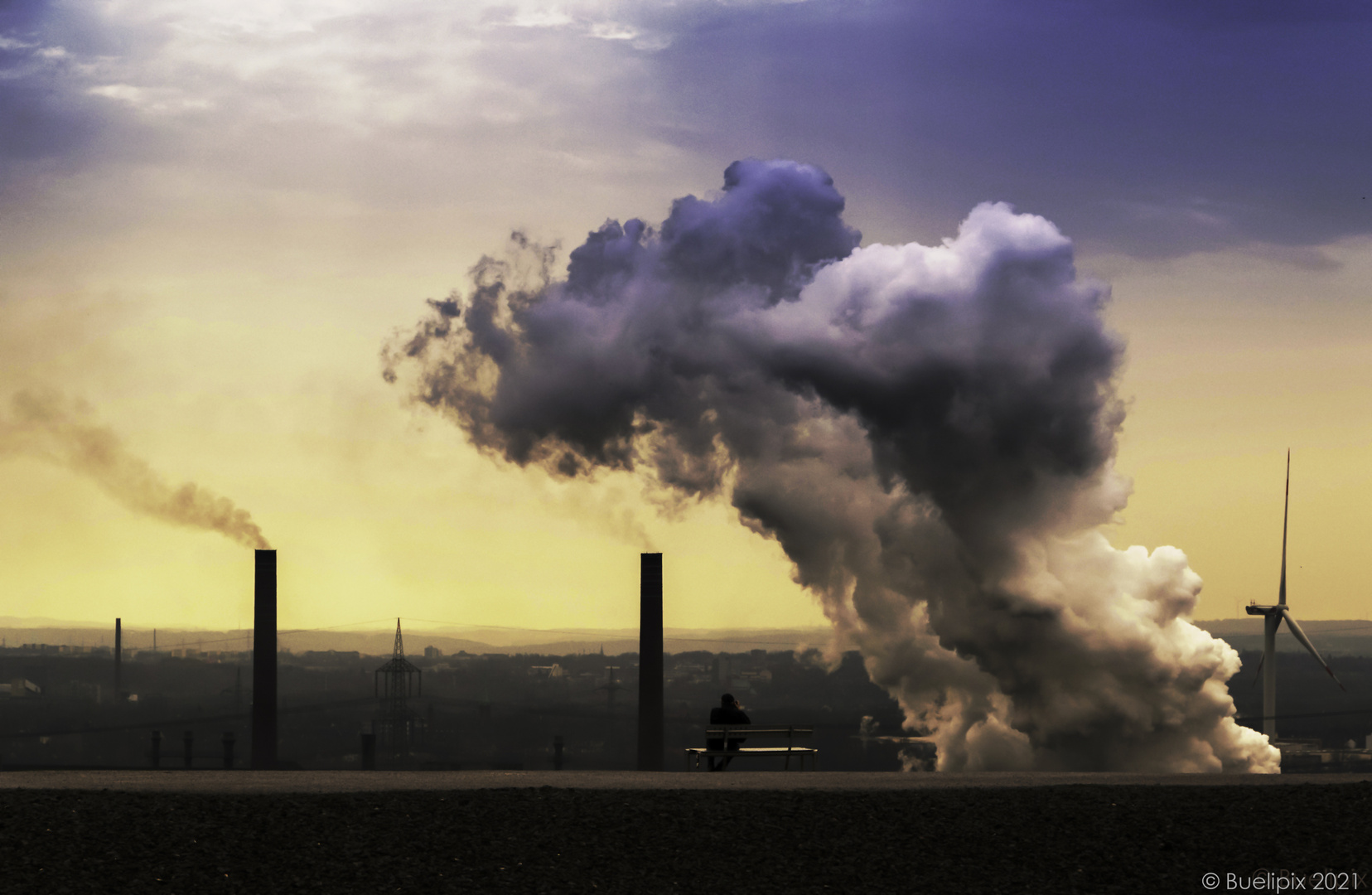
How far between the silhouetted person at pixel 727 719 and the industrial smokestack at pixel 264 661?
41.5 metres

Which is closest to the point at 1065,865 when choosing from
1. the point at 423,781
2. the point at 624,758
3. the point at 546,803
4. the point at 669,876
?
the point at 669,876

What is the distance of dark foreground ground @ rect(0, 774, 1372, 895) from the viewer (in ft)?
52.0

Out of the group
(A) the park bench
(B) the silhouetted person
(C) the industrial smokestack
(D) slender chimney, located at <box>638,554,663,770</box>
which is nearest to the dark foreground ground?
(A) the park bench

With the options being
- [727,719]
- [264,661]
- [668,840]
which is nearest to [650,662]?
[264,661]

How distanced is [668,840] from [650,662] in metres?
47.6

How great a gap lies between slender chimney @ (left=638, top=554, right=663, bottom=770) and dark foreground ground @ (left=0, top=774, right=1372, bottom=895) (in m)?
43.5

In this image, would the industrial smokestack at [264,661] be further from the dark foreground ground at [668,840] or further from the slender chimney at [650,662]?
the dark foreground ground at [668,840]

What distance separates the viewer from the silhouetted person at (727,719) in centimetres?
2780

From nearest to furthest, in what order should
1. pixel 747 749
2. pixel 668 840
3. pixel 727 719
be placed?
pixel 668 840 → pixel 747 749 → pixel 727 719

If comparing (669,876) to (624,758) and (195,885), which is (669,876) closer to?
(195,885)

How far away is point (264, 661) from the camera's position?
6594cm

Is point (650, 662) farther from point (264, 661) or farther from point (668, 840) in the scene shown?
point (668, 840)

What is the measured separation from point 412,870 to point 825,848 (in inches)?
195

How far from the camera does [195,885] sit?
50.6 feet
